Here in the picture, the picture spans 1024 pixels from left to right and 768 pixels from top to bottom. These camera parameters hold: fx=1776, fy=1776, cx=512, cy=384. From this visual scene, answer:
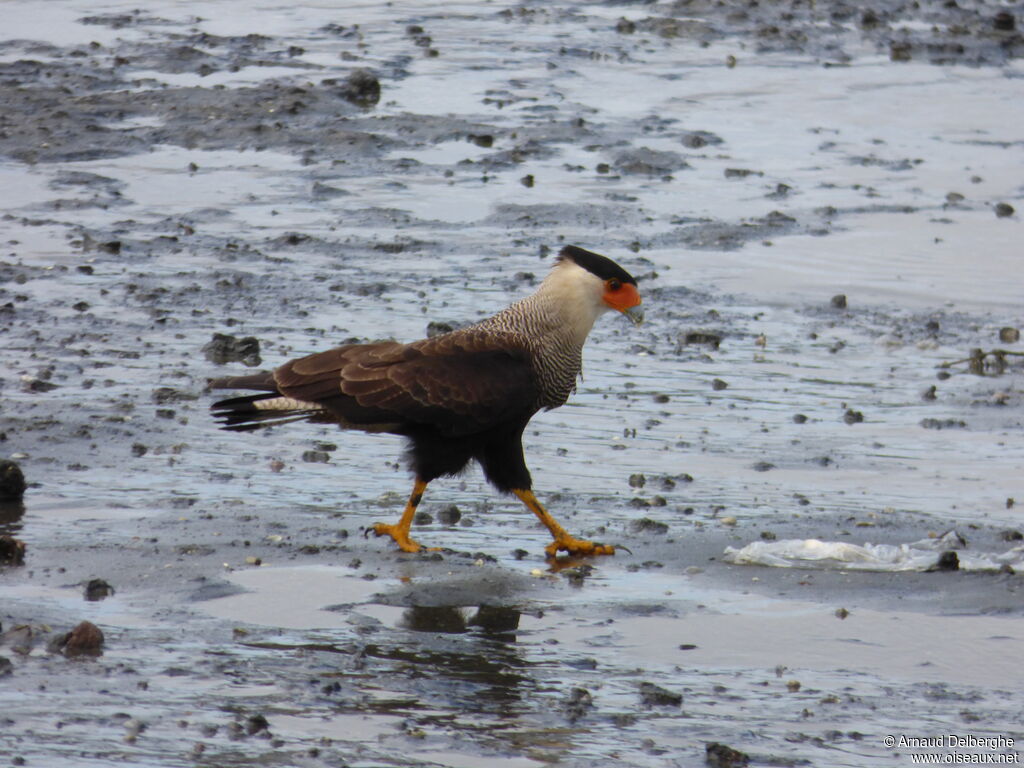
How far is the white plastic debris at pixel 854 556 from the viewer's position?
689cm

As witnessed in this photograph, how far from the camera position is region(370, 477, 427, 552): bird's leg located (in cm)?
707

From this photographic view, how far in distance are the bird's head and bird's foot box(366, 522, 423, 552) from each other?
4.32 ft

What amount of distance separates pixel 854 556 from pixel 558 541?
1169mm

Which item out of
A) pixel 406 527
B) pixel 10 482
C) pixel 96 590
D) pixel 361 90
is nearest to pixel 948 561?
pixel 406 527

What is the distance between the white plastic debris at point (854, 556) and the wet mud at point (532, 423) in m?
0.03

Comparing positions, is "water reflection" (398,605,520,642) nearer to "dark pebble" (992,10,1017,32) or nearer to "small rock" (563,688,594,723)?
"small rock" (563,688,594,723)

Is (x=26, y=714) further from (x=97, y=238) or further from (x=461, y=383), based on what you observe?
(x=97, y=238)

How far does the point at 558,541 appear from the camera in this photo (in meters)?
7.13

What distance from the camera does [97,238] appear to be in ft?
36.7

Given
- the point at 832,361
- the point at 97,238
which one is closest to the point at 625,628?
the point at 832,361

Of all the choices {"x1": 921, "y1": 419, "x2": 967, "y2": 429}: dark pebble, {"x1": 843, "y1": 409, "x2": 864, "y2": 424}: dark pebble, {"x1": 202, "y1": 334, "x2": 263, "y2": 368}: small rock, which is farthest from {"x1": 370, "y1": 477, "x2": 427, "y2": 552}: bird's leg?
{"x1": 921, "y1": 419, "x2": 967, "y2": 429}: dark pebble

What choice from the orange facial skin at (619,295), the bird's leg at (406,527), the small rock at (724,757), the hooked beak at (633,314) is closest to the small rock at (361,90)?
the hooked beak at (633,314)

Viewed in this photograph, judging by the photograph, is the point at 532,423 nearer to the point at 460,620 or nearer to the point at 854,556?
the point at 854,556

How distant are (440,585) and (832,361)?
151 inches
